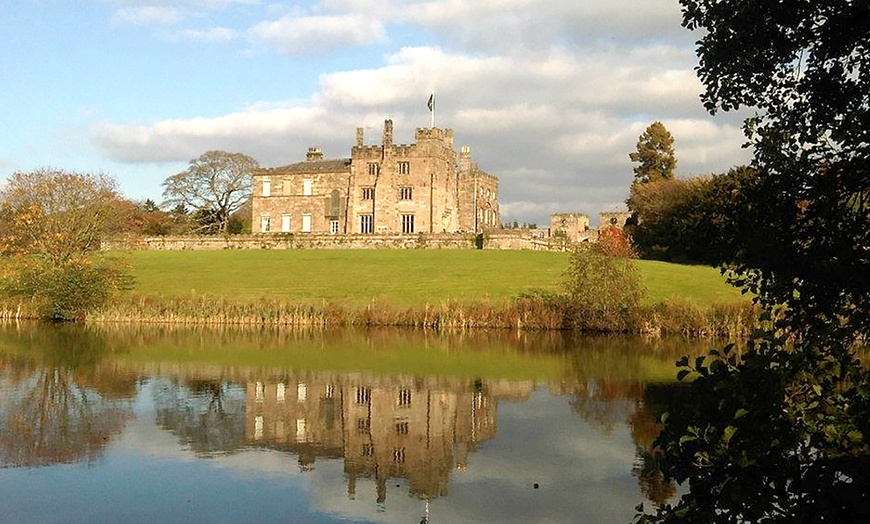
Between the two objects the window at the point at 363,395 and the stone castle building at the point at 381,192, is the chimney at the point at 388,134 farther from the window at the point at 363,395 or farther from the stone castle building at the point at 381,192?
the window at the point at 363,395

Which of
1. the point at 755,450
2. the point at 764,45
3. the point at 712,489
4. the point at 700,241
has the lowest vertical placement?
the point at 712,489

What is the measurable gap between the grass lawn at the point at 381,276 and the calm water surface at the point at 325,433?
13.1 meters

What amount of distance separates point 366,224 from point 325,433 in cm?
5240

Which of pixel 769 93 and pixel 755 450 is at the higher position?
pixel 769 93

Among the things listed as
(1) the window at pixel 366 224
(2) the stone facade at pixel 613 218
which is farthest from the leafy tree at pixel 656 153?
(1) the window at pixel 366 224

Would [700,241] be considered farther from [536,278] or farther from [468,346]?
[536,278]

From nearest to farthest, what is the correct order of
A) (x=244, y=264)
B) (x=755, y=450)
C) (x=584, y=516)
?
(x=755, y=450)
(x=584, y=516)
(x=244, y=264)

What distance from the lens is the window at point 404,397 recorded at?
17.5 metres

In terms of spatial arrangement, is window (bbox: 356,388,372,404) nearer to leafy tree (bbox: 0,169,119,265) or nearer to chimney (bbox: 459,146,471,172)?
leafy tree (bbox: 0,169,119,265)

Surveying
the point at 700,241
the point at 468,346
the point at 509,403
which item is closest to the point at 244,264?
the point at 468,346

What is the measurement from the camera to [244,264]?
5212 cm

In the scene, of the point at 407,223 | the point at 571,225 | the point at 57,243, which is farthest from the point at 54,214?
the point at 571,225

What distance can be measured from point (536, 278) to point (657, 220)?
22874mm

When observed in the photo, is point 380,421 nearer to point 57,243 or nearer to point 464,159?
point 57,243
